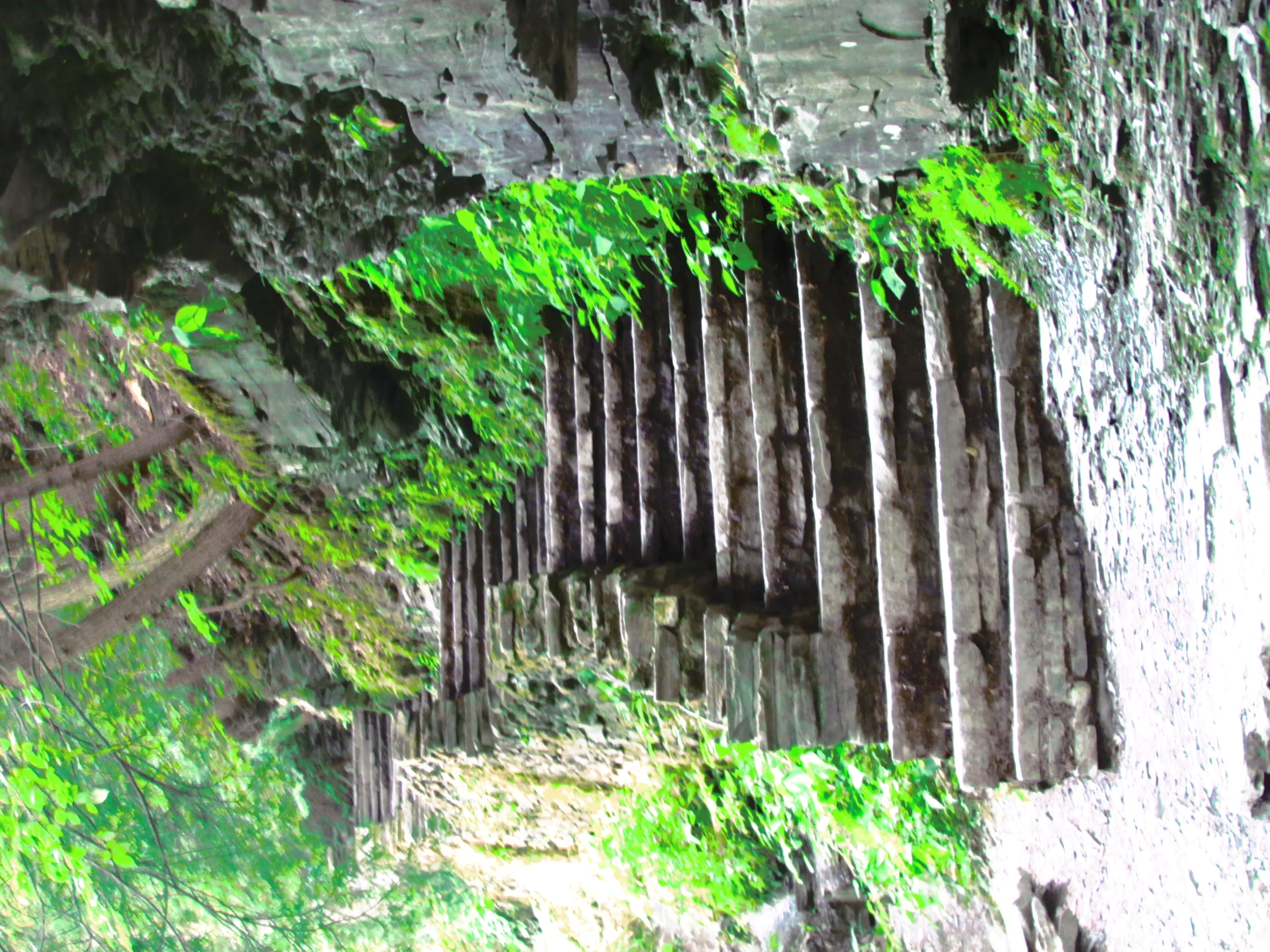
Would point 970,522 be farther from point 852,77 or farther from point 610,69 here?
point 610,69

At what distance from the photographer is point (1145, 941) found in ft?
8.93

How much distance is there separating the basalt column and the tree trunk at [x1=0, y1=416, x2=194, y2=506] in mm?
4348

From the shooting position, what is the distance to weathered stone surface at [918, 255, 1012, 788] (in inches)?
114

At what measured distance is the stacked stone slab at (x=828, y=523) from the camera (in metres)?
2.85

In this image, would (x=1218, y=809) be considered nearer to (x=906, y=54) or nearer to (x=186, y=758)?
(x=906, y=54)

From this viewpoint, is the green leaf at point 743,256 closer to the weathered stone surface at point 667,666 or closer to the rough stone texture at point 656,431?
the rough stone texture at point 656,431

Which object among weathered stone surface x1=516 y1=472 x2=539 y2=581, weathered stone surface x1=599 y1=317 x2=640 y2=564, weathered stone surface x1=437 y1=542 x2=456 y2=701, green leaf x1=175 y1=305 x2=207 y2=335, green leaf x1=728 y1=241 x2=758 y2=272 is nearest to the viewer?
green leaf x1=728 y1=241 x2=758 y2=272

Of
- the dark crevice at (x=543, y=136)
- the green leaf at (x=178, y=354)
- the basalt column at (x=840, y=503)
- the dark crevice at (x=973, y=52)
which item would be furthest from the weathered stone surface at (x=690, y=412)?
the green leaf at (x=178, y=354)

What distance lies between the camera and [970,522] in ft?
9.58

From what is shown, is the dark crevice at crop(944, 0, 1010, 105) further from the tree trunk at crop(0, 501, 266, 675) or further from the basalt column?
the tree trunk at crop(0, 501, 266, 675)

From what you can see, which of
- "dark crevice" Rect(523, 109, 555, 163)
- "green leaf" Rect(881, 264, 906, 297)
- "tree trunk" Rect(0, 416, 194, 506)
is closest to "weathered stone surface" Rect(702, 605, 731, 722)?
"green leaf" Rect(881, 264, 906, 297)

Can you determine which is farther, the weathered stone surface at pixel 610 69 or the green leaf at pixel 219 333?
the green leaf at pixel 219 333

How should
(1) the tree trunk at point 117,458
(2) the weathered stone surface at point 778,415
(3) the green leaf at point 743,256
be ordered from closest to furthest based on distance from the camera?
(2) the weathered stone surface at point 778,415
(3) the green leaf at point 743,256
(1) the tree trunk at point 117,458

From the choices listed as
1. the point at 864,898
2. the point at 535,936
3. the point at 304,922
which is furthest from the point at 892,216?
the point at 535,936
